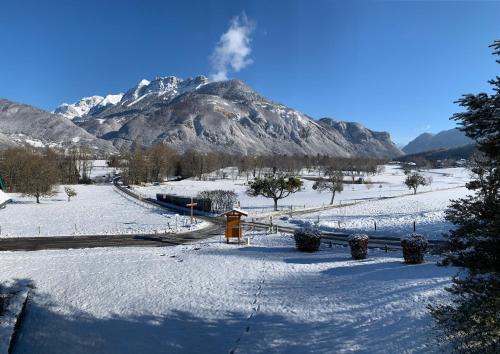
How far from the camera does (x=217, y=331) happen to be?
16.4 m

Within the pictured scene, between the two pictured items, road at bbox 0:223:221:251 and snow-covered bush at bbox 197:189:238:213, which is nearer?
road at bbox 0:223:221:251

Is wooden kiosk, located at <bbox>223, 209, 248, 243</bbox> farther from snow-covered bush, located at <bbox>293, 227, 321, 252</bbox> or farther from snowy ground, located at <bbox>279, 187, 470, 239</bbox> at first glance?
snowy ground, located at <bbox>279, 187, 470, 239</bbox>

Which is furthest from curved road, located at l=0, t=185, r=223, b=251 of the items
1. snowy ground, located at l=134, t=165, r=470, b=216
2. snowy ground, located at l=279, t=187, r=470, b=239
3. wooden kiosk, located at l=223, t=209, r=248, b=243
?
snowy ground, located at l=134, t=165, r=470, b=216

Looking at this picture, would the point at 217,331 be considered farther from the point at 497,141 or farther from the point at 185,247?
the point at 185,247

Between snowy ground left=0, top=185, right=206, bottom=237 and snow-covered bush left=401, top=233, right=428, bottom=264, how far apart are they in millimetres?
25263

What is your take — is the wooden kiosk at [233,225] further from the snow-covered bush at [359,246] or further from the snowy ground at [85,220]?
the snow-covered bush at [359,246]

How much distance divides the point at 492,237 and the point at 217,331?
11288 millimetres

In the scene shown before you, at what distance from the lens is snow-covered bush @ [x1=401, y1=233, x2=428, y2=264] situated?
76.9 ft

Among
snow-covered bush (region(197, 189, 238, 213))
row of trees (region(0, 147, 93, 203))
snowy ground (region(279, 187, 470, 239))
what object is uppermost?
row of trees (region(0, 147, 93, 203))

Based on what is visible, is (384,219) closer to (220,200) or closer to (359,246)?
(359,246)

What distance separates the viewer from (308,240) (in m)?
29.8

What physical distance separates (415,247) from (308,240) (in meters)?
8.51

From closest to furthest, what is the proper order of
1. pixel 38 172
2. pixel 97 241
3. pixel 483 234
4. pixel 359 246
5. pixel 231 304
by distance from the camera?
1. pixel 483 234
2. pixel 231 304
3. pixel 359 246
4. pixel 97 241
5. pixel 38 172

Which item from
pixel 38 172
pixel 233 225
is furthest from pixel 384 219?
pixel 38 172
